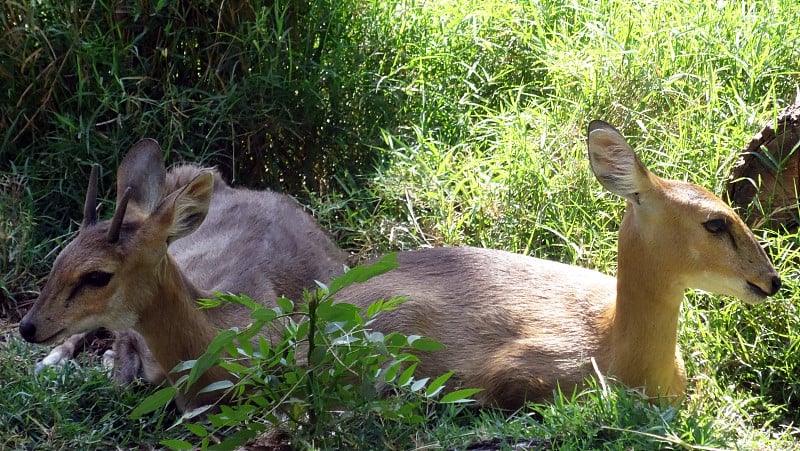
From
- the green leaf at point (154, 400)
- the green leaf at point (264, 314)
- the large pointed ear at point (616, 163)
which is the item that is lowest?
the green leaf at point (154, 400)

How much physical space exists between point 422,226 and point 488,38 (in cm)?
163

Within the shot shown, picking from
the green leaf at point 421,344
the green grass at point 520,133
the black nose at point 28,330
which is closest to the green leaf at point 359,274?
the green leaf at point 421,344

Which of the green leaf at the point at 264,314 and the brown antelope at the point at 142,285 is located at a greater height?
the green leaf at the point at 264,314

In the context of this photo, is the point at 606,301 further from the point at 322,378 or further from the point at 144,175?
the point at 144,175

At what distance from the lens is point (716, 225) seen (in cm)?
499

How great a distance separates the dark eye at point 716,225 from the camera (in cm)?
499

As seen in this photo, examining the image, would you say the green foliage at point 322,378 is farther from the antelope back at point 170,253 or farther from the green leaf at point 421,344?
the antelope back at point 170,253

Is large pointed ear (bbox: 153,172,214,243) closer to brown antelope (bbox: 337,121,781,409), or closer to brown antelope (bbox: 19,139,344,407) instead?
brown antelope (bbox: 19,139,344,407)

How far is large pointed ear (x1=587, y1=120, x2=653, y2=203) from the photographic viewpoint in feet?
16.6

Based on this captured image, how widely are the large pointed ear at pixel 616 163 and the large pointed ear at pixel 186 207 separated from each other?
1.65 meters

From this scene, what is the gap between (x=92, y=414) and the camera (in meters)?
5.22

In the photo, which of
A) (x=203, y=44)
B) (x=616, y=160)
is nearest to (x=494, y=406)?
(x=616, y=160)

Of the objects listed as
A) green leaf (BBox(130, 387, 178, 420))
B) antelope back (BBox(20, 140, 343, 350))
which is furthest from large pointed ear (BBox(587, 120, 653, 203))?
green leaf (BBox(130, 387, 178, 420))

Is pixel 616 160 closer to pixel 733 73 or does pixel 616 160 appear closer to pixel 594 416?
pixel 594 416
